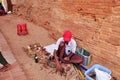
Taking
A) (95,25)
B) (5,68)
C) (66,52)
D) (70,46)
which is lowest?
(5,68)

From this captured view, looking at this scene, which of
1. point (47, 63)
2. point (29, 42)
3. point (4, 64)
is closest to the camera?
point (4, 64)

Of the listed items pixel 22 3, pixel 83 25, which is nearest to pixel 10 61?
pixel 83 25

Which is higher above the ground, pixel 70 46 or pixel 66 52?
pixel 70 46

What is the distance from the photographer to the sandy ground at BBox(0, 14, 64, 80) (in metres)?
3.69

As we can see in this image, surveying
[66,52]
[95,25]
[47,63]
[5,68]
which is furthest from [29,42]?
[95,25]

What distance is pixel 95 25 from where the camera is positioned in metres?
3.92

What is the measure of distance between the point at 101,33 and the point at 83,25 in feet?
2.10

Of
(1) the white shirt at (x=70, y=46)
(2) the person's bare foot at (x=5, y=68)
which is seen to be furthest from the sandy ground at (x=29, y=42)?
(1) the white shirt at (x=70, y=46)

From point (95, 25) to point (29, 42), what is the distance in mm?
2525

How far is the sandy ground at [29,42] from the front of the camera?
369 centimetres

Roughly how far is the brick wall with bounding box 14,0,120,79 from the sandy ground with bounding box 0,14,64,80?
2.81 feet

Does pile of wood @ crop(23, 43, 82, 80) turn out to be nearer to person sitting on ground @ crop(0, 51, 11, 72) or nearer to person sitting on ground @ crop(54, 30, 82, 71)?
person sitting on ground @ crop(54, 30, 82, 71)

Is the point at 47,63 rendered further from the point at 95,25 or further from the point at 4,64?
the point at 95,25

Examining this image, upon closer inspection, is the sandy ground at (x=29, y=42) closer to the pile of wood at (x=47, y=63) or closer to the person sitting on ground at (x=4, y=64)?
the pile of wood at (x=47, y=63)
